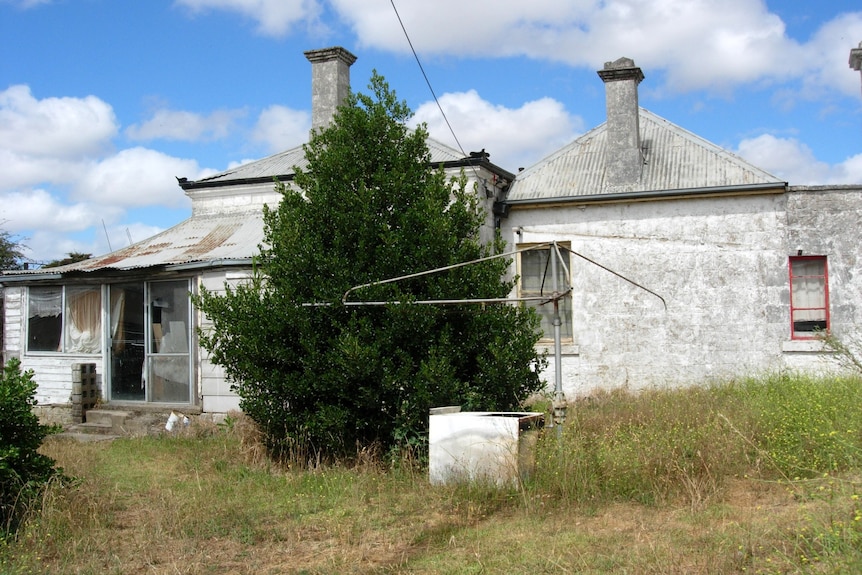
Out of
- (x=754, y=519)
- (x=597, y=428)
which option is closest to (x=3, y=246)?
(x=597, y=428)

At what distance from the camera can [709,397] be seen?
1099 centimetres

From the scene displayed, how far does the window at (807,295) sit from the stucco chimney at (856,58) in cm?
450

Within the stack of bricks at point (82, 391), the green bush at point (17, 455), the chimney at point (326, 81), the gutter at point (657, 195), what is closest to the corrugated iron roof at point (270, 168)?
the chimney at point (326, 81)

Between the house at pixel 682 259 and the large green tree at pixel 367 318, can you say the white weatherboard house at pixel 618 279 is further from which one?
the large green tree at pixel 367 318

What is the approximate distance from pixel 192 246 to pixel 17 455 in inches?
298

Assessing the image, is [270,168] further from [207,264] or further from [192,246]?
[207,264]

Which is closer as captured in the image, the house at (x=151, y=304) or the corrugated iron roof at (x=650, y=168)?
the house at (x=151, y=304)

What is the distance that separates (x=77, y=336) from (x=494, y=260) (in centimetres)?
837

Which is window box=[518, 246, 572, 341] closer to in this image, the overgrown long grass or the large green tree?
the overgrown long grass

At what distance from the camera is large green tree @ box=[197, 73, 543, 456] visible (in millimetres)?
8414

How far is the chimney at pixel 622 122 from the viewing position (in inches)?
546

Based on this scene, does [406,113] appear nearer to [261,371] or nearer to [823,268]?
[261,371]

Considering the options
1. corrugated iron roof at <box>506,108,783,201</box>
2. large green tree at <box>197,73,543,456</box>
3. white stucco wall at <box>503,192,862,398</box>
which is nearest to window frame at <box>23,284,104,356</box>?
large green tree at <box>197,73,543,456</box>

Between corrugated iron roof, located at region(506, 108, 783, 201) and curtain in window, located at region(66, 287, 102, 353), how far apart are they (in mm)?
7552
